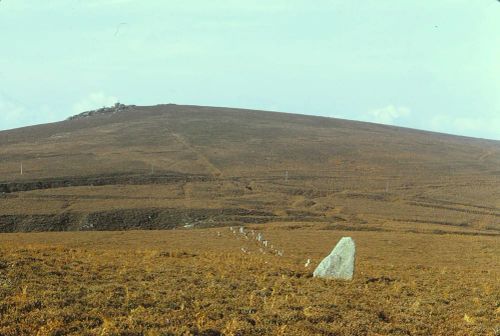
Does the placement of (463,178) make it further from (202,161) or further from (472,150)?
(202,161)

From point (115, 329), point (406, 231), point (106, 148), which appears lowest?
point (406, 231)

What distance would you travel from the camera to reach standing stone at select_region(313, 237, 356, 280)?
20.7 m

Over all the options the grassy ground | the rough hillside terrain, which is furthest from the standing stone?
the grassy ground

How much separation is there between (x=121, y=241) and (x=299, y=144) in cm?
10679

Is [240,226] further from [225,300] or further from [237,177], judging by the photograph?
[225,300]

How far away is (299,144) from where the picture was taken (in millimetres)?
152125

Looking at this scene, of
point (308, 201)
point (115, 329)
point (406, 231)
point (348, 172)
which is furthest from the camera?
point (348, 172)

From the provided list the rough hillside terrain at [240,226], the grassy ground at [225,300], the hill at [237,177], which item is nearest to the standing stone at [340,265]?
the rough hillside terrain at [240,226]

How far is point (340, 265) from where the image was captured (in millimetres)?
21078

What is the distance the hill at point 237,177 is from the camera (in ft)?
253

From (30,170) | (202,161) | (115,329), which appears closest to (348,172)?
(202,161)

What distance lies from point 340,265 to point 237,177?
90.8 metres

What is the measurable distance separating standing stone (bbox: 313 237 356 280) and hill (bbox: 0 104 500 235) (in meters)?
47.5

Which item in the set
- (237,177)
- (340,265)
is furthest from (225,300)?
(237,177)
